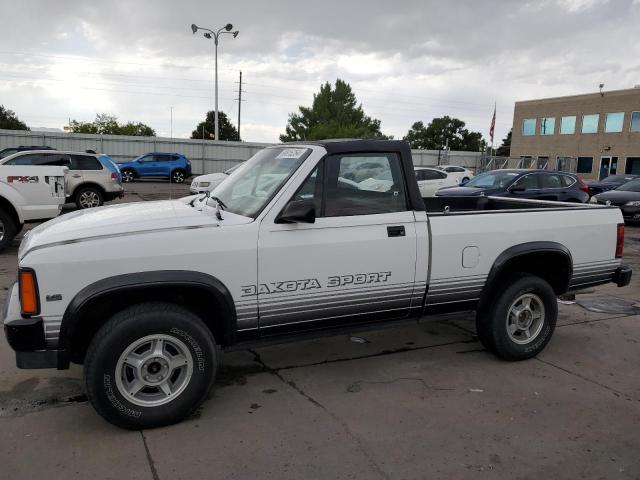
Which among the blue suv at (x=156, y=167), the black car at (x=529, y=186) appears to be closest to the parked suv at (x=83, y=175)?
the black car at (x=529, y=186)

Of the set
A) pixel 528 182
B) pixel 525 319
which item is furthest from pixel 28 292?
pixel 528 182

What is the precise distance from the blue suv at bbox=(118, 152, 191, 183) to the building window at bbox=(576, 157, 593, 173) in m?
29.8

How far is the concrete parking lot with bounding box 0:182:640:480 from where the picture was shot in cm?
307

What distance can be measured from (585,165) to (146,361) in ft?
144

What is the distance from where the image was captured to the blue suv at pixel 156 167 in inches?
1126

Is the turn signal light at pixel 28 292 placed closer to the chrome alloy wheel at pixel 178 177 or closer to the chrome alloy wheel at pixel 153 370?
the chrome alloy wheel at pixel 153 370

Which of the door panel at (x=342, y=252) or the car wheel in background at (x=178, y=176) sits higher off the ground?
the door panel at (x=342, y=252)

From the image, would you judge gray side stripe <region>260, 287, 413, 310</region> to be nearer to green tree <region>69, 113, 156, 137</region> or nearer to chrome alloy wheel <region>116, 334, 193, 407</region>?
chrome alloy wheel <region>116, 334, 193, 407</region>

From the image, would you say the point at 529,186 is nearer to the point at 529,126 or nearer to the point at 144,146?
the point at 144,146

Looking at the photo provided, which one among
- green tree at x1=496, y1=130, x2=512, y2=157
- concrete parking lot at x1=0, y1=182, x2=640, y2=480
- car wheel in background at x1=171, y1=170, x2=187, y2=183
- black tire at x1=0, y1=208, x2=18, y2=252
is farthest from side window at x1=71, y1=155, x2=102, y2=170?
green tree at x1=496, y1=130, x2=512, y2=157

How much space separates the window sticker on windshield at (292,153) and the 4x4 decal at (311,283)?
0.93 metres

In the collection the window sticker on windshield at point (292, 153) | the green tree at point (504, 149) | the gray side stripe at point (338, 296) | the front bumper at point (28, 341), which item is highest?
the green tree at point (504, 149)

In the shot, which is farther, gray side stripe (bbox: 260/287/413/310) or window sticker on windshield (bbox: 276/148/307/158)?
window sticker on windshield (bbox: 276/148/307/158)

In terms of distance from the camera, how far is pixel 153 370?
11.2ft
